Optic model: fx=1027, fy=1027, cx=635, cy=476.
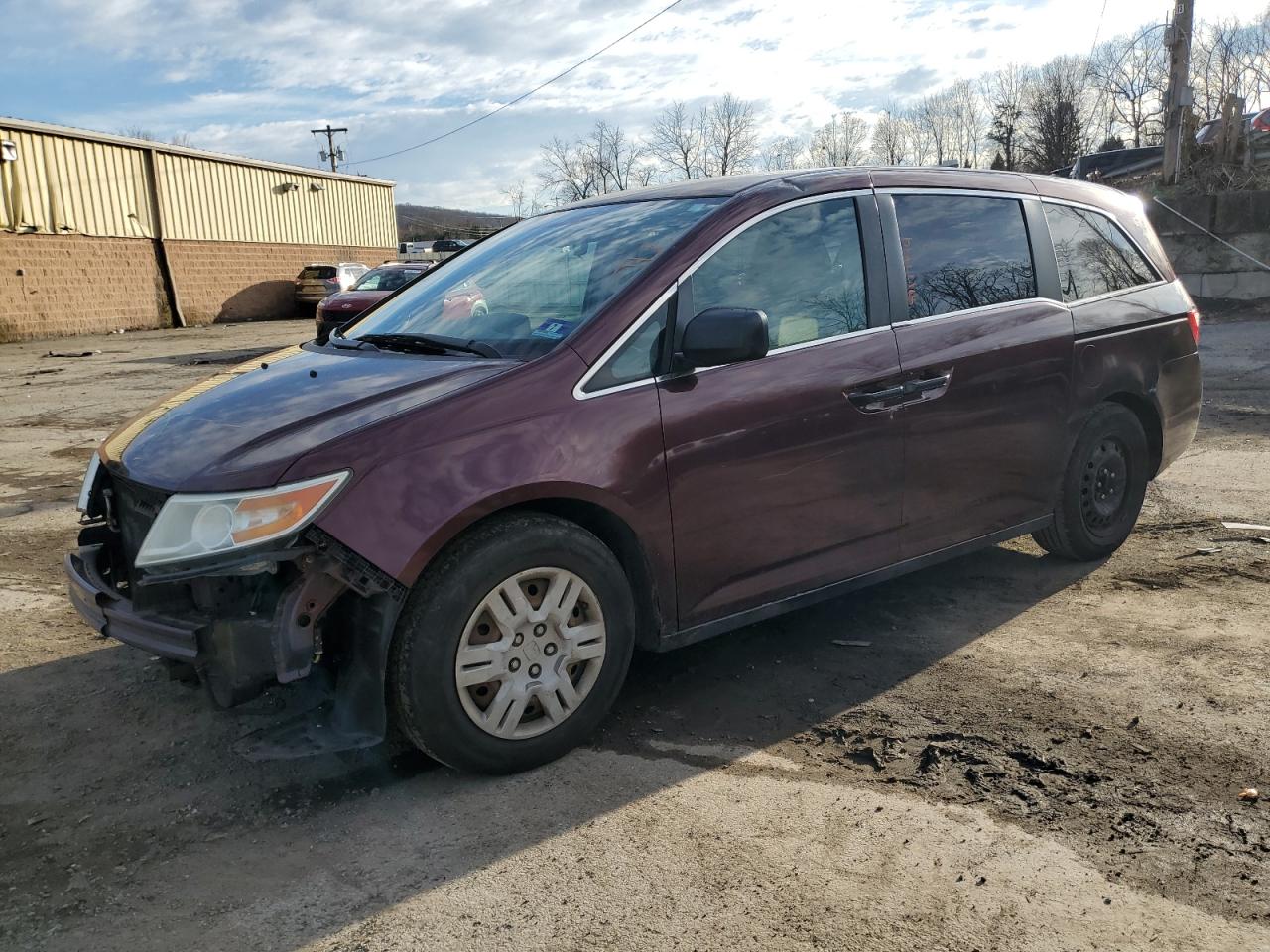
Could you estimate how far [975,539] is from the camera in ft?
14.5

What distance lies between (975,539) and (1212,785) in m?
1.53

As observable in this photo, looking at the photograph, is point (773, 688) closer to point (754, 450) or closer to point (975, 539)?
point (754, 450)

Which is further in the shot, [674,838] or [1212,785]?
[1212,785]

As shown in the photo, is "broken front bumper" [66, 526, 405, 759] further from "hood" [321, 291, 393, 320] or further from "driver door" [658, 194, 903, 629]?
"hood" [321, 291, 393, 320]

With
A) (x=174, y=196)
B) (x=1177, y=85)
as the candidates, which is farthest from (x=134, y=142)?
(x=1177, y=85)

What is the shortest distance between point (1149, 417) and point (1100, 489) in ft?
1.58

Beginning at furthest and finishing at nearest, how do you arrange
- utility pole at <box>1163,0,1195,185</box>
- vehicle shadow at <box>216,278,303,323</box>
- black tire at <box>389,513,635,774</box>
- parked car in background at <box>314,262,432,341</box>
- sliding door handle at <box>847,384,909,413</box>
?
1. vehicle shadow at <box>216,278,303,323</box>
2. parked car in background at <box>314,262,432,341</box>
3. utility pole at <box>1163,0,1195,185</box>
4. sliding door handle at <box>847,384,909,413</box>
5. black tire at <box>389,513,635,774</box>

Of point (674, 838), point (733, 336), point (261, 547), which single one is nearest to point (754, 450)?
point (733, 336)

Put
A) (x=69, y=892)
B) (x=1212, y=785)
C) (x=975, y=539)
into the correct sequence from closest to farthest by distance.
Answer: (x=69, y=892)
(x=1212, y=785)
(x=975, y=539)

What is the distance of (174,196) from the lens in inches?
1105

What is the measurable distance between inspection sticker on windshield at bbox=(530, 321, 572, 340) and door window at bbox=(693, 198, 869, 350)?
1.51ft

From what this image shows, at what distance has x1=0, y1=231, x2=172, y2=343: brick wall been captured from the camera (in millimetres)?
23109

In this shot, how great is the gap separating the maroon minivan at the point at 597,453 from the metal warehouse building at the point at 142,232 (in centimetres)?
2306

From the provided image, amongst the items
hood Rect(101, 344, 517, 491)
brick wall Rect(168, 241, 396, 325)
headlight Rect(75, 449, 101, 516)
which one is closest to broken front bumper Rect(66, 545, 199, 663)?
headlight Rect(75, 449, 101, 516)
